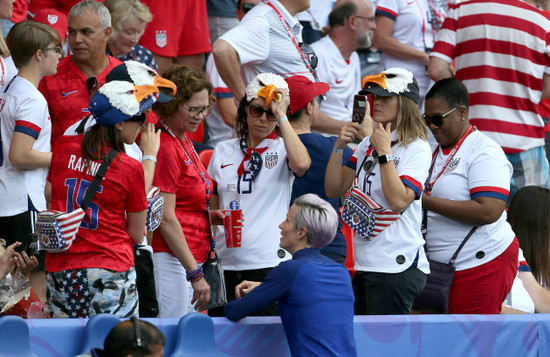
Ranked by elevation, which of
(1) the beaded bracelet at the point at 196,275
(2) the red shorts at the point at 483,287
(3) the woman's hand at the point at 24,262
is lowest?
(2) the red shorts at the point at 483,287

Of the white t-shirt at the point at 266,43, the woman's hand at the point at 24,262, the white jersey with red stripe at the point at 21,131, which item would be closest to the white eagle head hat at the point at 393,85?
the white t-shirt at the point at 266,43

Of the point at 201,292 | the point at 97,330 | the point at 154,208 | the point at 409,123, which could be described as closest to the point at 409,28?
the point at 409,123

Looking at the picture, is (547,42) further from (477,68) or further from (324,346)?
(324,346)

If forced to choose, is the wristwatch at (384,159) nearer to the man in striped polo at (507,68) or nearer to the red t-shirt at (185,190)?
the red t-shirt at (185,190)

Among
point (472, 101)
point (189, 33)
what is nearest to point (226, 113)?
point (189, 33)

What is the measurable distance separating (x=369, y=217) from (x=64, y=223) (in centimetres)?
165

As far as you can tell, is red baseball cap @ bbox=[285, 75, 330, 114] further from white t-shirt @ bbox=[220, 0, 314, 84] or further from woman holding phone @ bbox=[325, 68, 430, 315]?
white t-shirt @ bbox=[220, 0, 314, 84]

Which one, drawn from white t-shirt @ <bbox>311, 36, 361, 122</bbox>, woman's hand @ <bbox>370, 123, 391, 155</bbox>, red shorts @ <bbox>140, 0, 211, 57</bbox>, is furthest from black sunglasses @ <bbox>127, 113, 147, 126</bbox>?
white t-shirt @ <bbox>311, 36, 361, 122</bbox>

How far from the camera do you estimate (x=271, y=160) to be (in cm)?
512

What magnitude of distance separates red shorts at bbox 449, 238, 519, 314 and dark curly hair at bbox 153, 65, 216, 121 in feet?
6.18

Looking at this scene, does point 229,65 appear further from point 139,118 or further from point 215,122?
point 139,118

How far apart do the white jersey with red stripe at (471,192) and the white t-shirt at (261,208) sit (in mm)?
930

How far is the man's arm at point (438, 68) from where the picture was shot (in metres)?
7.21

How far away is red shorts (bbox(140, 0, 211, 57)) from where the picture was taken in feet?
25.4
